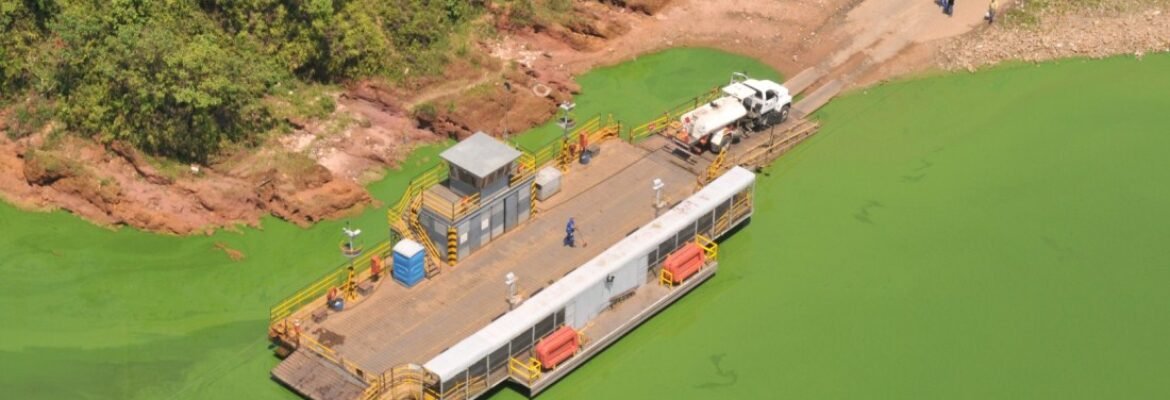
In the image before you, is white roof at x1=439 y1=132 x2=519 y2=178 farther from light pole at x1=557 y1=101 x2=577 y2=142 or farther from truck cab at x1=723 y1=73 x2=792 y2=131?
truck cab at x1=723 y1=73 x2=792 y2=131

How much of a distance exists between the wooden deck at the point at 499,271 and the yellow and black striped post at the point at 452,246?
0.32 m

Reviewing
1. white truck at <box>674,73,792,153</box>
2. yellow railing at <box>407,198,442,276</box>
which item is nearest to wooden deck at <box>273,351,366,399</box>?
yellow railing at <box>407,198,442,276</box>

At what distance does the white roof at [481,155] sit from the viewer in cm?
5241

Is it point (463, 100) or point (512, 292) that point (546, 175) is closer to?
point (512, 292)

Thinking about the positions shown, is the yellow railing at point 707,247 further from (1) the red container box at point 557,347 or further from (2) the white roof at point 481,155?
(2) the white roof at point 481,155

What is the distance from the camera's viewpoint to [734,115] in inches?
2408

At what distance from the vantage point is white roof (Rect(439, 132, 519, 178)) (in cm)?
5241

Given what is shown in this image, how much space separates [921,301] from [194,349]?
24.5m

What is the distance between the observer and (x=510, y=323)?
162 ft

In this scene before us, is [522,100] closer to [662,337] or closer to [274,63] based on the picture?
[274,63]

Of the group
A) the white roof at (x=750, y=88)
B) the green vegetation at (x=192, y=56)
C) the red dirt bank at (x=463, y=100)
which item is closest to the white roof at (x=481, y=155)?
the red dirt bank at (x=463, y=100)

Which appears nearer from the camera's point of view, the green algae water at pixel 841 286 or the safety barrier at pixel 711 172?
the green algae water at pixel 841 286

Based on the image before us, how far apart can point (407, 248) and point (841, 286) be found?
595 inches

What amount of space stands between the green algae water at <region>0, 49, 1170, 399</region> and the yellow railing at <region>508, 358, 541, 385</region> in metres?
1.33
